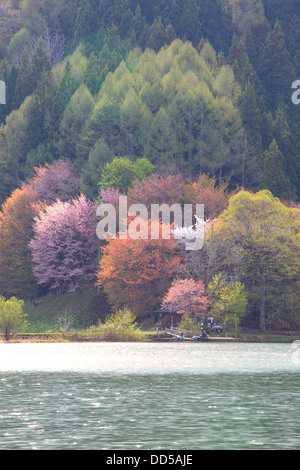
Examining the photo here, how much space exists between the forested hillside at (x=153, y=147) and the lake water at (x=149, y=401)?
80.1 ft

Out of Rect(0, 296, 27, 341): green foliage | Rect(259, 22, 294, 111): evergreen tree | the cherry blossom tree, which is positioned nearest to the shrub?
the cherry blossom tree

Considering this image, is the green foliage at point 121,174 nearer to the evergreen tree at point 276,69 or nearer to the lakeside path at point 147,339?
the lakeside path at point 147,339

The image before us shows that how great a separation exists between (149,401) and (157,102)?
8355 cm

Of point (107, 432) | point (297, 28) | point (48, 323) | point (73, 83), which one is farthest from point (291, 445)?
point (297, 28)

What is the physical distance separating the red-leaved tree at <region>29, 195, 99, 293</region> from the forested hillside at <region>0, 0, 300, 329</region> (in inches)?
6.7

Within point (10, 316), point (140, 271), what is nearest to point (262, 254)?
point (140, 271)

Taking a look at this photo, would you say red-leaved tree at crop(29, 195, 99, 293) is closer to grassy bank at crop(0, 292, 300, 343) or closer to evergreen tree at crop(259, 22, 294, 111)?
grassy bank at crop(0, 292, 300, 343)

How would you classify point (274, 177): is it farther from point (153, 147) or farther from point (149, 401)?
point (149, 401)

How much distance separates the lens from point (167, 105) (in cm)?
11069

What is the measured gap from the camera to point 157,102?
112 metres

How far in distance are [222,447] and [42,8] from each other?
145692 millimetres

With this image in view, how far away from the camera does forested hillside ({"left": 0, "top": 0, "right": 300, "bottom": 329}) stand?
A: 263 feet

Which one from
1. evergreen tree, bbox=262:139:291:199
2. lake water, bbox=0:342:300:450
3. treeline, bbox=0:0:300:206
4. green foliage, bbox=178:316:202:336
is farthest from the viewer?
treeline, bbox=0:0:300:206
